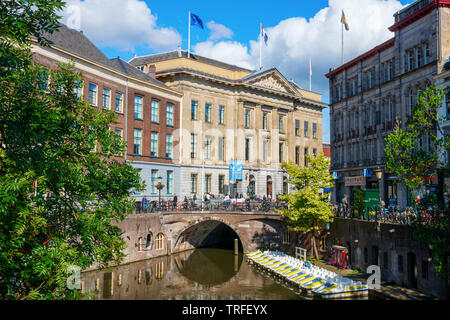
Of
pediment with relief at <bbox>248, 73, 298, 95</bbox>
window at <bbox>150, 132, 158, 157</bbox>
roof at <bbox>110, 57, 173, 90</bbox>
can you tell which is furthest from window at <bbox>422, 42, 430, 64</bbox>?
window at <bbox>150, 132, 158, 157</bbox>

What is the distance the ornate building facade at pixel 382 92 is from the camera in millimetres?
41500

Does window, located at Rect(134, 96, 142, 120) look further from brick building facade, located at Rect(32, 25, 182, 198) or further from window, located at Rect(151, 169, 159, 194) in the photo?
window, located at Rect(151, 169, 159, 194)

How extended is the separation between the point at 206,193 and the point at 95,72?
2165 cm

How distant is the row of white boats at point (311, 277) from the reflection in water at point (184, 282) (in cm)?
103

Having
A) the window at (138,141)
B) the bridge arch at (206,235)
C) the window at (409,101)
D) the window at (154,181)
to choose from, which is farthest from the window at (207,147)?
the window at (409,101)

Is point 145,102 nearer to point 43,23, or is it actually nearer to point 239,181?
point 239,181

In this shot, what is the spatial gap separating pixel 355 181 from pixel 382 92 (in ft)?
37.8

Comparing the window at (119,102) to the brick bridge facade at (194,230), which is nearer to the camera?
the brick bridge facade at (194,230)

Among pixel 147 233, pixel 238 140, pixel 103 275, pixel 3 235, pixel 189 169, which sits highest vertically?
pixel 238 140

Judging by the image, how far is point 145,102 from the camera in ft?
163

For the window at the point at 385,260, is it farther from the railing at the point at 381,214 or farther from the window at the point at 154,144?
the window at the point at 154,144

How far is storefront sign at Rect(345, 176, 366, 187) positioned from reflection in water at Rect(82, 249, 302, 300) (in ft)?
61.6
